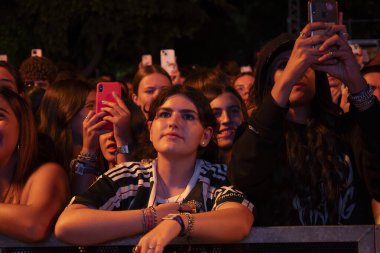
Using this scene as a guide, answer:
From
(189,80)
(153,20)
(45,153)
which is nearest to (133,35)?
(153,20)

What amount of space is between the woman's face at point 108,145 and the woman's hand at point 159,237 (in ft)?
4.89

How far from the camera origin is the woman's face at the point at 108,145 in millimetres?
4527

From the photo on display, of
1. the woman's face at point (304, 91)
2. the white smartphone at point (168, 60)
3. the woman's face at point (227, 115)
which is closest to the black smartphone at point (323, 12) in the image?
the woman's face at point (304, 91)

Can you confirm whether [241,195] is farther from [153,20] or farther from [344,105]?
[153,20]

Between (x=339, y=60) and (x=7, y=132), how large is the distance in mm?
1577

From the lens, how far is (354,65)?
341 cm

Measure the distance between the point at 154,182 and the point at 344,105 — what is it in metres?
2.18

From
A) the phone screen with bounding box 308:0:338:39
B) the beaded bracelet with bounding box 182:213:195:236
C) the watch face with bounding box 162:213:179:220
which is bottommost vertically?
the beaded bracelet with bounding box 182:213:195:236

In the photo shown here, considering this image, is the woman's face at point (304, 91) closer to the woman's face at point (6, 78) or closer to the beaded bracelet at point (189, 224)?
the beaded bracelet at point (189, 224)

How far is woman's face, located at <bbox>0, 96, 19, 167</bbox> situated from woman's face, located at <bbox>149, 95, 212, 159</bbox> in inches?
25.8

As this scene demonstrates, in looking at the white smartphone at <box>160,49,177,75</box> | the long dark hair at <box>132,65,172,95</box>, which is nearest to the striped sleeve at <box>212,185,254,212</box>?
the long dark hair at <box>132,65,172,95</box>

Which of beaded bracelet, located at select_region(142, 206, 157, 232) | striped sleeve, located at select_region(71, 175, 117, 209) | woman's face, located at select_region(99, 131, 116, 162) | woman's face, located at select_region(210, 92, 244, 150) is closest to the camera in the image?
beaded bracelet, located at select_region(142, 206, 157, 232)

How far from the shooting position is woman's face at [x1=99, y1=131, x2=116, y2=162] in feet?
14.9

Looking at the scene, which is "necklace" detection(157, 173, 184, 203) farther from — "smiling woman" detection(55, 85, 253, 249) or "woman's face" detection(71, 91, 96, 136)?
"woman's face" detection(71, 91, 96, 136)
